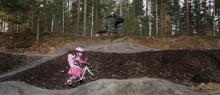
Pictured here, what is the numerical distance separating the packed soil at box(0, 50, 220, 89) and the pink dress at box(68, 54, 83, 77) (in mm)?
2220

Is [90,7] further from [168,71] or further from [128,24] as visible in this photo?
[168,71]

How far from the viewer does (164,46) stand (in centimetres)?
3456

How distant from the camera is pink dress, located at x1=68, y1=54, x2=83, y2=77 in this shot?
17.7 m

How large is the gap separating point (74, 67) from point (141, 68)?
5.61 m

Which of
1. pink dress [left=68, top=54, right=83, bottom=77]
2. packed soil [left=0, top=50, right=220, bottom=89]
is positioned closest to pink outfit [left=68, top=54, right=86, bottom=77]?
pink dress [left=68, top=54, right=83, bottom=77]

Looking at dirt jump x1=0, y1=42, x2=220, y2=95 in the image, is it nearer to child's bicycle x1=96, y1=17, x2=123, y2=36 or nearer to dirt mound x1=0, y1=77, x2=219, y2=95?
dirt mound x1=0, y1=77, x2=219, y2=95

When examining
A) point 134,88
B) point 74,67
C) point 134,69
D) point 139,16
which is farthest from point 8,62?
point 139,16

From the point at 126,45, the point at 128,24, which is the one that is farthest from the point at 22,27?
the point at 126,45

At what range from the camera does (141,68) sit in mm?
22125

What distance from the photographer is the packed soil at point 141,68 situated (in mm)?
21062

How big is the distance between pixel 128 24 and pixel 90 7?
9.64m

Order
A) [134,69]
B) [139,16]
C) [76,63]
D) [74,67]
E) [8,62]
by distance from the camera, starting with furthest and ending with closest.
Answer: [139,16]
[8,62]
[134,69]
[74,67]
[76,63]

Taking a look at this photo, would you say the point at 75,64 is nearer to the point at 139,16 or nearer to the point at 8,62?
the point at 8,62

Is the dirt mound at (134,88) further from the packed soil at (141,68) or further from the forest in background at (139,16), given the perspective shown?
the forest in background at (139,16)
